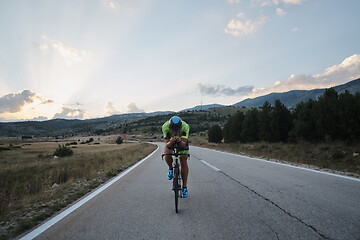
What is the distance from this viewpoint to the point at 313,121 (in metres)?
40.0

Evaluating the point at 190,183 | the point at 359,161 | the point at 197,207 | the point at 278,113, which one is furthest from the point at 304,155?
the point at 278,113

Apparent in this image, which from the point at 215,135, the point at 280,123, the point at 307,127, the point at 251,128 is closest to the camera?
the point at 307,127

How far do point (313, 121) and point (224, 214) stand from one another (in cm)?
4201

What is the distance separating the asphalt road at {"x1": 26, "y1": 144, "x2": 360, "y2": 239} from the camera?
3225 millimetres

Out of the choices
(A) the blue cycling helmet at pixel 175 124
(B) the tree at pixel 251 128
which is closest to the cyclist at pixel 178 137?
(A) the blue cycling helmet at pixel 175 124

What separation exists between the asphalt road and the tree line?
3052 centimetres

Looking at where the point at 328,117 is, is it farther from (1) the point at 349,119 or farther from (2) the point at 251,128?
(2) the point at 251,128

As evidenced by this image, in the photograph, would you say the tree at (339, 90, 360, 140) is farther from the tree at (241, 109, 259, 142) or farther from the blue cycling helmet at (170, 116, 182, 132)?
the blue cycling helmet at (170, 116, 182, 132)

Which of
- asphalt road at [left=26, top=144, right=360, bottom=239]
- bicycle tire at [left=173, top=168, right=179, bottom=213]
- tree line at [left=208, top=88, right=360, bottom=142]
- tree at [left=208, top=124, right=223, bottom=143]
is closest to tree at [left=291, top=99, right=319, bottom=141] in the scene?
tree line at [left=208, top=88, right=360, bottom=142]

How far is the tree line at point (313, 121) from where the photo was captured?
3488cm

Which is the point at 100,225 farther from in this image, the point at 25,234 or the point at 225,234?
the point at 225,234

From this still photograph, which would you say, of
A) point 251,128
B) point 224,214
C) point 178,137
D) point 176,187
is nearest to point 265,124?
point 251,128

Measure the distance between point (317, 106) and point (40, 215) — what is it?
4251cm

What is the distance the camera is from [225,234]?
3.17 metres
